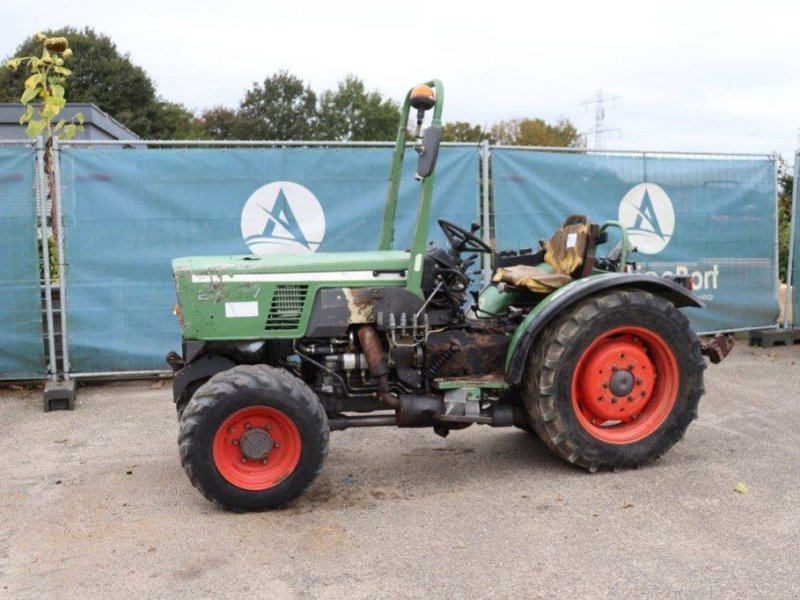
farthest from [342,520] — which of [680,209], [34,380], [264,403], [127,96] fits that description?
[127,96]

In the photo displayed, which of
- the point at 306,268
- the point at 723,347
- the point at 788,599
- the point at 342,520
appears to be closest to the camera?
the point at 788,599

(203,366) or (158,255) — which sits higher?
(158,255)

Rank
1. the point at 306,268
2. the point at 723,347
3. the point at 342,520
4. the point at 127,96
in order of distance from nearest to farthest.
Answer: the point at 342,520, the point at 306,268, the point at 723,347, the point at 127,96

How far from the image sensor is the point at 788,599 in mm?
3504

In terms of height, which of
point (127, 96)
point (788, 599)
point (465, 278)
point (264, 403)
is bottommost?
point (788, 599)

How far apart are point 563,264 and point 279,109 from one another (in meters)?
55.1

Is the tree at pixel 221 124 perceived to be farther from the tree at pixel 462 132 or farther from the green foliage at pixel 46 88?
the green foliage at pixel 46 88

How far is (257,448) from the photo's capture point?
14.9 ft

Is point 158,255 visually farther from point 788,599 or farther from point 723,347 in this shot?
point 788,599

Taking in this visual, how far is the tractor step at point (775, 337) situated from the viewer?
9.51 meters

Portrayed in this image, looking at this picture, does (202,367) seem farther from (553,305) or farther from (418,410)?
(553,305)

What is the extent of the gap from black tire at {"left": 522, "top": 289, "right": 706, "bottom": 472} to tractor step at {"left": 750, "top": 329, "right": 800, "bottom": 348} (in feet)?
15.8

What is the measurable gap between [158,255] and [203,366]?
9.95 feet

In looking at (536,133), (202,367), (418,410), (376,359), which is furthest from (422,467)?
(536,133)
